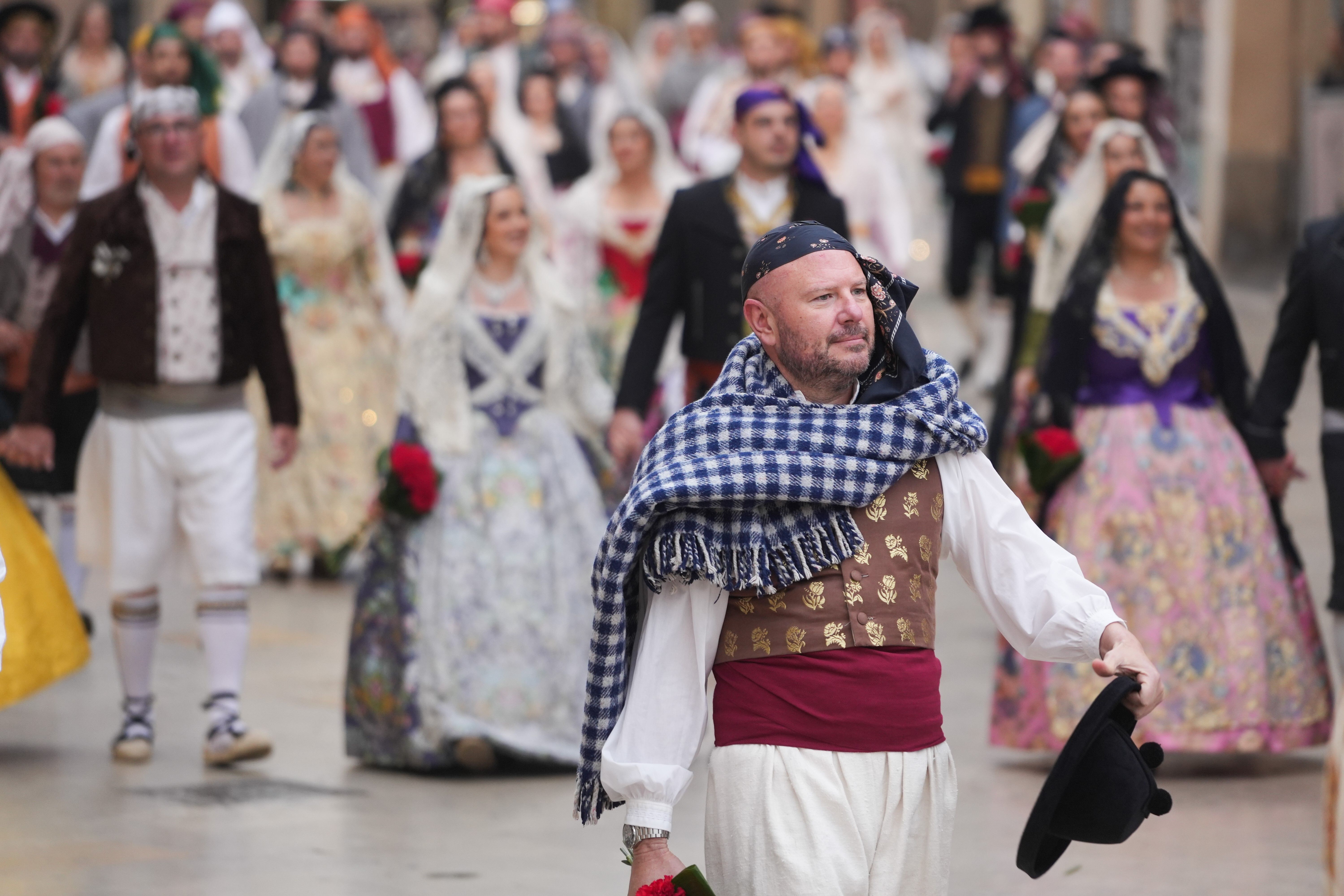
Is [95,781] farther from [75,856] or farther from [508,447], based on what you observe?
[508,447]

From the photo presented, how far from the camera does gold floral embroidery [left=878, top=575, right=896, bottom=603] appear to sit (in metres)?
3.91

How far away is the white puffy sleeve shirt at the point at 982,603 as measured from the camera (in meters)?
3.88

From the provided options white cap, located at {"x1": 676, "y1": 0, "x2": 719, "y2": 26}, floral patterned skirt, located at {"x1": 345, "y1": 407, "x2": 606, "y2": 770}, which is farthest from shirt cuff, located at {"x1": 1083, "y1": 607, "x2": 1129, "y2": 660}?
white cap, located at {"x1": 676, "y1": 0, "x2": 719, "y2": 26}

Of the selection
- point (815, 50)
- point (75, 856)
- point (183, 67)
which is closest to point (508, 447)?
point (75, 856)

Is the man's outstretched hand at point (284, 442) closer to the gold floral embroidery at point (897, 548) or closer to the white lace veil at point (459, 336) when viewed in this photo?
the white lace veil at point (459, 336)

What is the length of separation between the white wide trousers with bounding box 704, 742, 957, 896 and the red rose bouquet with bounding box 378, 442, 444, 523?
3.56 metres

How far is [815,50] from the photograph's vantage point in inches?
838

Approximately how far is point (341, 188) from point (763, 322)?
680 cm

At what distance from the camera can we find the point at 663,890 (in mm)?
3695

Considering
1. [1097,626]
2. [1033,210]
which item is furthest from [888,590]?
[1033,210]

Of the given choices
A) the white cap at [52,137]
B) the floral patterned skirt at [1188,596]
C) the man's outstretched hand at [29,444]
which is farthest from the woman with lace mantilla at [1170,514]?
the white cap at [52,137]

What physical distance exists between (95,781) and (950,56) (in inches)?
490

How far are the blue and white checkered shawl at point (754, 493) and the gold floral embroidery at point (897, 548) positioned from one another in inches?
2.6

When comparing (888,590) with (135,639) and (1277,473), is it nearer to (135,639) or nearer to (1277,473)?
(1277,473)
